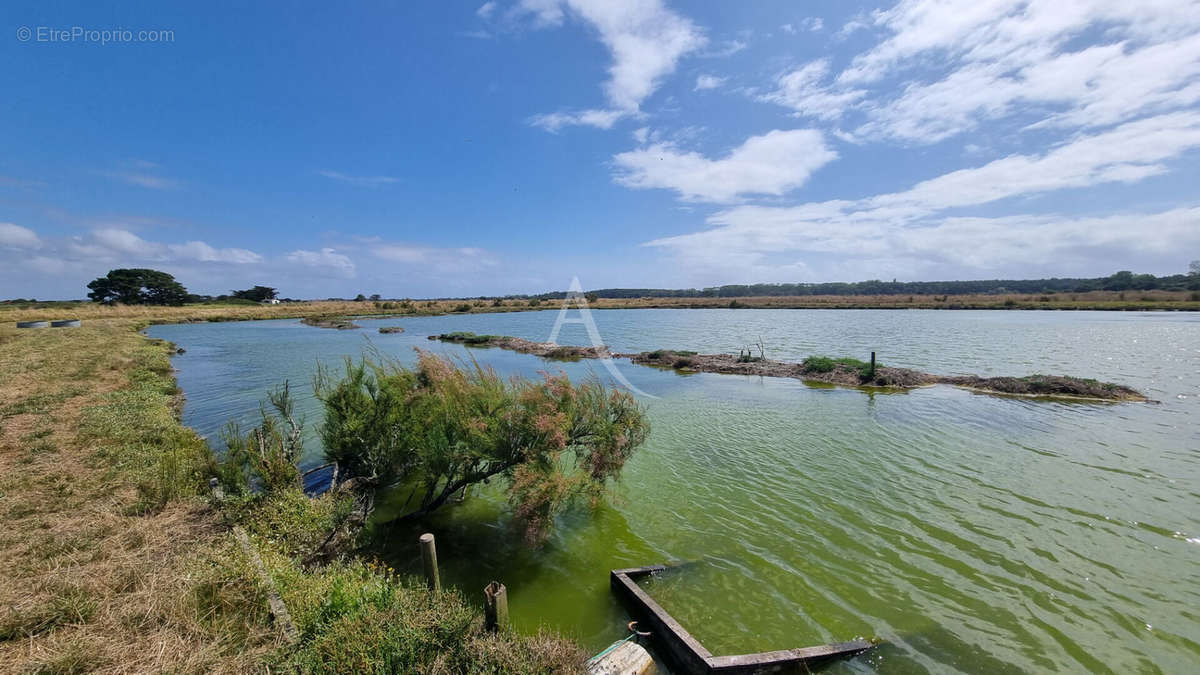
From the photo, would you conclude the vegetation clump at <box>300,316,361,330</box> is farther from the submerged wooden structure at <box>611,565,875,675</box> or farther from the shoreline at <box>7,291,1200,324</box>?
the submerged wooden structure at <box>611,565,875,675</box>

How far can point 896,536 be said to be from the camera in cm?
909

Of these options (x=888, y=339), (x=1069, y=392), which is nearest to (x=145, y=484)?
(x=1069, y=392)

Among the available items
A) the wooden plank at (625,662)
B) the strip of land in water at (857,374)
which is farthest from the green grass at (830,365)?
the wooden plank at (625,662)

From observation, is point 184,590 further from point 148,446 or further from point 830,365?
point 830,365

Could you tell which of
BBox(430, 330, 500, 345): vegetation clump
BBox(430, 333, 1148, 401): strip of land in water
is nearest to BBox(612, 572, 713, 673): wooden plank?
BBox(430, 333, 1148, 401): strip of land in water

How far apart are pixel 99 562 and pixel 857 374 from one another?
29460 millimetres

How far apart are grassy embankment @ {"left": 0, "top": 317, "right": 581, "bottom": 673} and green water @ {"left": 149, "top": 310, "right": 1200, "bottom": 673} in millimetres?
2263

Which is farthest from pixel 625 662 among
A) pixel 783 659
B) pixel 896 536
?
pixel 896 536

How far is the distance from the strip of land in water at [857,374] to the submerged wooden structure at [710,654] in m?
21.5

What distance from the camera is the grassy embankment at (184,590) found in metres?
4.36

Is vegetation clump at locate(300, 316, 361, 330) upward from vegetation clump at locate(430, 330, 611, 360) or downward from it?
upward

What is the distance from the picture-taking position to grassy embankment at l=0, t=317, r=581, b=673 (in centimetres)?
436

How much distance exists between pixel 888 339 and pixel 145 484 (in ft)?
173

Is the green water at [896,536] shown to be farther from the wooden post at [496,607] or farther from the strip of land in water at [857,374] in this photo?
the wooden post at [496,607]
